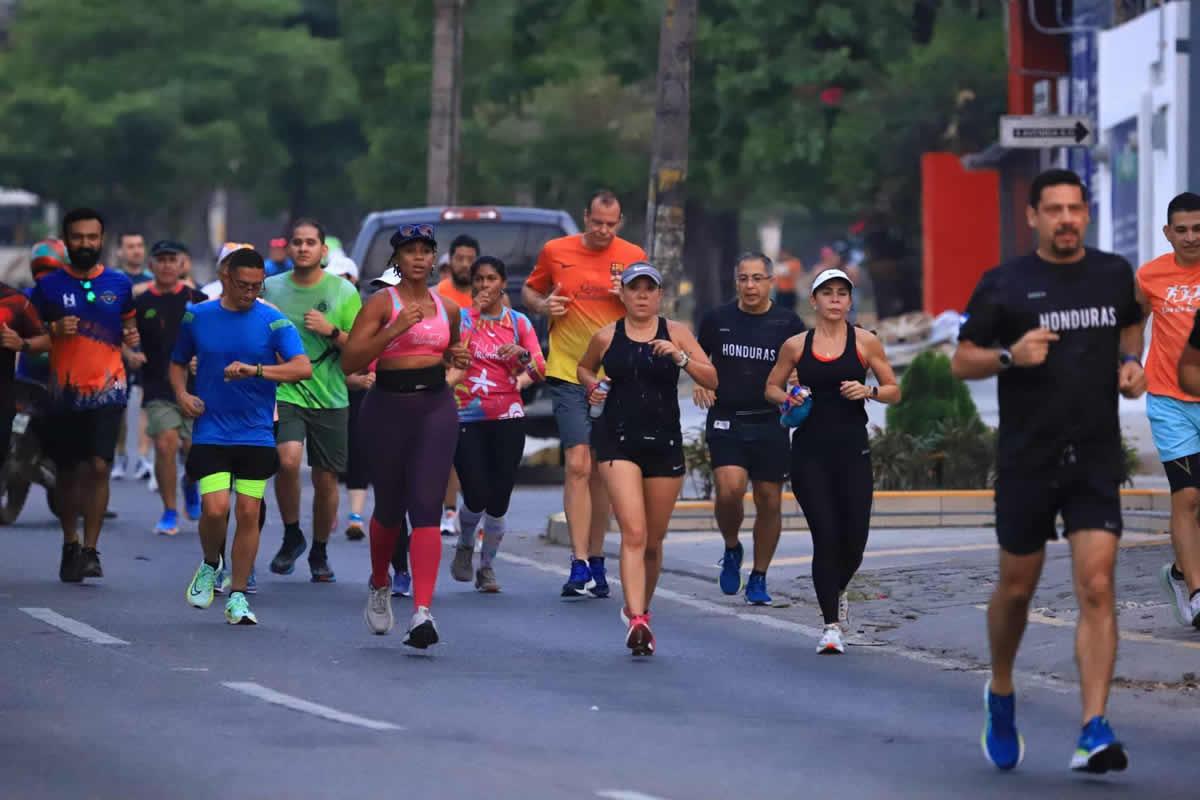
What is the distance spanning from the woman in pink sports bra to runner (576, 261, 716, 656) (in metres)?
0.77

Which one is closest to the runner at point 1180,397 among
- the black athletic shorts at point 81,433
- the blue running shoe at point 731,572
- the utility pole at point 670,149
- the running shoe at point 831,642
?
the running shoe at point 831,642

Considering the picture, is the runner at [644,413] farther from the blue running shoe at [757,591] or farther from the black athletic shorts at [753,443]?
the blue running shoe at [757,591]

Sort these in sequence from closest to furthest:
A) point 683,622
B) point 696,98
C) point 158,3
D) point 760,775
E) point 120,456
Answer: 1. point 760,775
2. point 683,622
3. point 120,456
4. point 696,98
5. point 158,3

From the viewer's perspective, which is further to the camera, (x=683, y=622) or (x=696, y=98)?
(x=696, y=98)

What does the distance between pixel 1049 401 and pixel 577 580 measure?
6.00 m

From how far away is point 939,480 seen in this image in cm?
1978

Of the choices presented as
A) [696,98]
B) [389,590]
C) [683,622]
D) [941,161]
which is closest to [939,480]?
[683,622]

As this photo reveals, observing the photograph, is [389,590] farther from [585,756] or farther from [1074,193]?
[1074,193]

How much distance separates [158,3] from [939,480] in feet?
184

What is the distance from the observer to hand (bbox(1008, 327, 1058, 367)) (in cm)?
924

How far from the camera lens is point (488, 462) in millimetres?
15445

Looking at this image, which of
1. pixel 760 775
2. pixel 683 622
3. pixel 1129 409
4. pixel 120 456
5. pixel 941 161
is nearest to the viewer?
pixel 760 775

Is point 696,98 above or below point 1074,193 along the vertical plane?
above

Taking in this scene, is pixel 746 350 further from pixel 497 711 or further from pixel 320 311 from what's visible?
pixel 497 711
